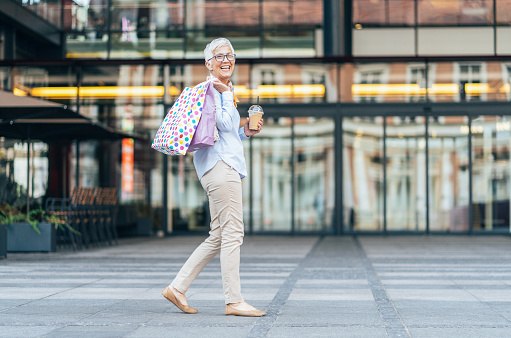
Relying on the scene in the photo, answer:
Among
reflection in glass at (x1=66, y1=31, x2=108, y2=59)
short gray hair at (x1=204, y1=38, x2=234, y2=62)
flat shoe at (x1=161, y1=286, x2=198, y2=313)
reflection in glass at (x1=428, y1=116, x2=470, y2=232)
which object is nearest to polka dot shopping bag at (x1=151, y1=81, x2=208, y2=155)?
short gray hair at (x1=204, y1=38, x2=234, y2=62)

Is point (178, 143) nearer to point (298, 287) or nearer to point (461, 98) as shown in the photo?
point (298, 287)

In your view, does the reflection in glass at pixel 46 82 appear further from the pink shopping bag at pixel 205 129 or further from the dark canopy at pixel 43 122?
the pink shopping bag at pixel 205 129

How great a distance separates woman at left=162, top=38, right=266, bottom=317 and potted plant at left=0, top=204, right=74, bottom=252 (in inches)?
264

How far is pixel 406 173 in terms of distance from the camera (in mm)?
17438

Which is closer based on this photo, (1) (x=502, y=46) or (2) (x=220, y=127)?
(2) (x=220, y=127)

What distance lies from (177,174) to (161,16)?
3595mm

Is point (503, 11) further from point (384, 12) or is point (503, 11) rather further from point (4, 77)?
point (4, 77)

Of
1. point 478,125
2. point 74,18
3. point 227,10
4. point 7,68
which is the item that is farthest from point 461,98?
point 7,68

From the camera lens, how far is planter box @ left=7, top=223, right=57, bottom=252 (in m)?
11.6

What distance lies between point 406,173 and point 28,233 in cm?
881

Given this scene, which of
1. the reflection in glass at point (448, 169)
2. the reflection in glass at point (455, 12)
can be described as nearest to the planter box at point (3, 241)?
the reflection in glass at point (448, 169)

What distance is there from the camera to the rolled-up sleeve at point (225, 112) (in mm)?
5328

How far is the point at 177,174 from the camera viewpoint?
58.5ft

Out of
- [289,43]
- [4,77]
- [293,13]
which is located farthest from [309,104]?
[4,77]
